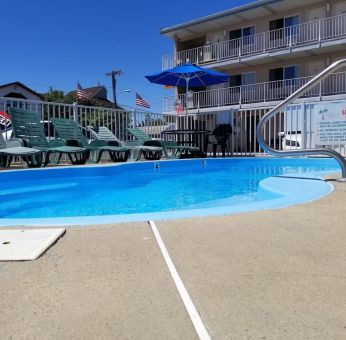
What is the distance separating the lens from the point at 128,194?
5.60 metres

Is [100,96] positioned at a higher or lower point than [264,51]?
higher

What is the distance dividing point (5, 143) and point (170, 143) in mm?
4928

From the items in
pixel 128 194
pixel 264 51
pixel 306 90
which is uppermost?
pixel 264 51

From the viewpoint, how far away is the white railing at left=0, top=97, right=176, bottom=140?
905 cm

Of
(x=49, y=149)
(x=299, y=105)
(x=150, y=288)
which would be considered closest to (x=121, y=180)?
(x=49, y=149)

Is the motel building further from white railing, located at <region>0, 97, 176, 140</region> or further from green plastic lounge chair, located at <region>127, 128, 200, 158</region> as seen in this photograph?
green plastic lounge chair, located at <region>127, 128, 200, 158</region>

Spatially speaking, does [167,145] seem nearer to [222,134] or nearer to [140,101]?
[222,134]

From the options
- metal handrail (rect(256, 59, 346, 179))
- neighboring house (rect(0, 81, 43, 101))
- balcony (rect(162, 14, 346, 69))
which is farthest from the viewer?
neighboring house (rect(0, 81, 43, 101))

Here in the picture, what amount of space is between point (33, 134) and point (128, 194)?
336 cm

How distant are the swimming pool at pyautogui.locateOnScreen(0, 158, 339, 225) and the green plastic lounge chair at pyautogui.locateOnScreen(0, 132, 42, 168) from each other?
2.21 feet

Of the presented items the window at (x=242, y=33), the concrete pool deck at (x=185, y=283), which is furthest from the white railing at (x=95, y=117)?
the window at (x=242, y=33)

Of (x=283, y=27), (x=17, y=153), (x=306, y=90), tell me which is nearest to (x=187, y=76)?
(x=17, y=153)

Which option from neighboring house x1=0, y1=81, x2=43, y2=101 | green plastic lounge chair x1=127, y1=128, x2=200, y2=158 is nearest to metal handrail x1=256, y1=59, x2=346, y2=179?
green plastic lounge chair x1=127, y1=128, x2=200, y2=158

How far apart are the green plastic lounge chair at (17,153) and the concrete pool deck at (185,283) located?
4.57 metres
